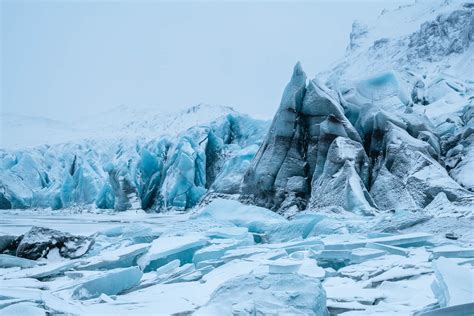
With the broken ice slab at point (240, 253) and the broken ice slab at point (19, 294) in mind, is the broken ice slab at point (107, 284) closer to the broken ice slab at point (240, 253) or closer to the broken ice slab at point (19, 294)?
the broken ice slab at point (19, 294)

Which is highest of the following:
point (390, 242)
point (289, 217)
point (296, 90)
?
point (296, 90)

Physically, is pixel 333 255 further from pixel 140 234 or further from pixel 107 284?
pixel 140 234

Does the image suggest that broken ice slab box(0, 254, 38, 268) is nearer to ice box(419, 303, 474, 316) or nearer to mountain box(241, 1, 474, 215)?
ice box(419, 303, 474, 316)

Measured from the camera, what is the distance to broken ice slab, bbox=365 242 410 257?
4.61 metres

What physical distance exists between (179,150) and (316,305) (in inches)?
749

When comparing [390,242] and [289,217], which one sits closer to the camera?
[390,242]

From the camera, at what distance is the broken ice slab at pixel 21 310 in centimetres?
263

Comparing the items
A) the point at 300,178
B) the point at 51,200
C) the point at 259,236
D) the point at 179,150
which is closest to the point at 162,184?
the point at 179,150

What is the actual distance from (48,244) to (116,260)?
175cm

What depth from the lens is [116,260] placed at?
4.75m

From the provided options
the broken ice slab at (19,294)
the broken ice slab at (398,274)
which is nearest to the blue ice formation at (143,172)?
the broken ice slab at (398,274)

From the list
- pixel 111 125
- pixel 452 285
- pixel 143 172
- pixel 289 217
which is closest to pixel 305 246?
pixel 452 285

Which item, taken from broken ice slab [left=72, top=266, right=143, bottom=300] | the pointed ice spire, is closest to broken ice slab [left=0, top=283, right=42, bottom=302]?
broken ice slab [left=72, top=266, right=143, bottom=300]

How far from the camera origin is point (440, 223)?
20.0 ft
